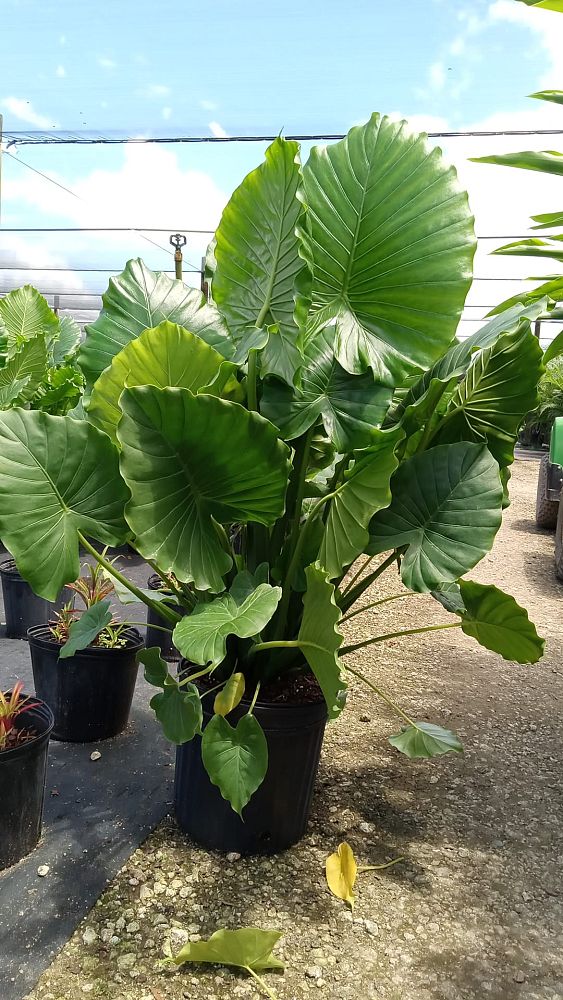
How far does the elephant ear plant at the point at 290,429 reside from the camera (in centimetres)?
111

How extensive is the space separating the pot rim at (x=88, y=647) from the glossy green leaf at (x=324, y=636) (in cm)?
72

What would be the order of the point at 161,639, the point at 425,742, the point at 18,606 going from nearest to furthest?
the point at 425,742, the point at 161,639, the point at 18,606

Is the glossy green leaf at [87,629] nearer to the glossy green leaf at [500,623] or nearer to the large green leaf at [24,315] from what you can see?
the glossy green leaf at [500,623]

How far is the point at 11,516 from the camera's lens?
1.11 m

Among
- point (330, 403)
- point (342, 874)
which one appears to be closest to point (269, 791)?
point (342, 874)

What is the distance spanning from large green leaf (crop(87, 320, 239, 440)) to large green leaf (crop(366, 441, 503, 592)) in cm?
36

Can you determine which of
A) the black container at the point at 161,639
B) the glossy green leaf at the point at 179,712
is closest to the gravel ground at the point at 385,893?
the glossy green leaf at the point at 179,712

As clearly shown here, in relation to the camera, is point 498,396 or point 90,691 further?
point 90,691

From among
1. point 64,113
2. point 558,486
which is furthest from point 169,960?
point 64,113

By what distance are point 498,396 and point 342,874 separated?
2.72ft

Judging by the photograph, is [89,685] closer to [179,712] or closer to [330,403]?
[179,712]

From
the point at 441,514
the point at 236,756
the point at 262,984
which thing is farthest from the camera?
the point at 441,514

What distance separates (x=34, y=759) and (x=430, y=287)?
3.39 ft

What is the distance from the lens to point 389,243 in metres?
1.25
